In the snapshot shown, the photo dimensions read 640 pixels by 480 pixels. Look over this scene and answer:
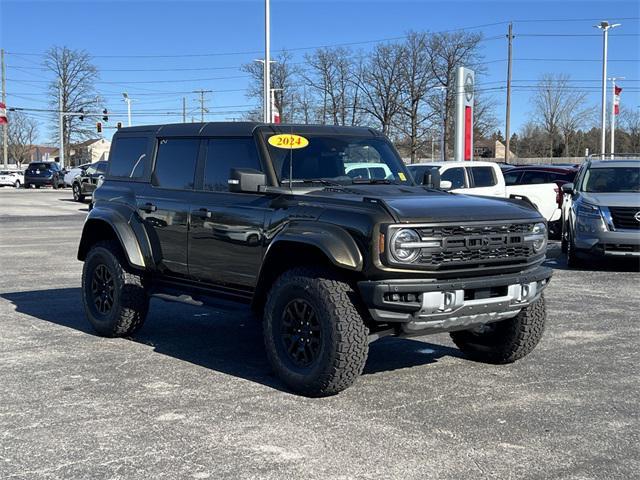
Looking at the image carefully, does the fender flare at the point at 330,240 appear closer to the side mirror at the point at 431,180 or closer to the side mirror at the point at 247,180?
the side mirror at the point at 247,180

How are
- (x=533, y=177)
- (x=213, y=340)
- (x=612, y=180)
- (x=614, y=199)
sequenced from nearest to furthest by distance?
1. (x=213, y=340)
2. (x=614, y=199)
3. (x=612, y=180)
4. (x=533, y=177)

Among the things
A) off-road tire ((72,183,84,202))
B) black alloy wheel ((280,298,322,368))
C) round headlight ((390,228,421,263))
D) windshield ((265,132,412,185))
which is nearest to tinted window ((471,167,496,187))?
windshield ((265,132,412,185))

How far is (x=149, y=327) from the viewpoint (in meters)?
8.07

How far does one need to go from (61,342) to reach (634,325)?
582cm

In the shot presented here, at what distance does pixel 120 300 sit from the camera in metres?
7.20

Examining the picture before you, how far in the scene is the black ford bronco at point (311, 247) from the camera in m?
5.23

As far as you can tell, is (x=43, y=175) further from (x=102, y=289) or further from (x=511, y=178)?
(x=102, y=289)

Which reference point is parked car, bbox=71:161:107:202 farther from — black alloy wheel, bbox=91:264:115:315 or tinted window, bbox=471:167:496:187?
black alloy wheel, bbox=91:264:115:315

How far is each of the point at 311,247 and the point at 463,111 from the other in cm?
1822

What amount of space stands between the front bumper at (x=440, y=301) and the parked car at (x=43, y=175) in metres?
48.8

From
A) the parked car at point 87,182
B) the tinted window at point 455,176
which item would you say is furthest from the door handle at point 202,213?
the parked car at point 87,182

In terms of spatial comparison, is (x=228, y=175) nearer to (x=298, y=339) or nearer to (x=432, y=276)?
(x=298, y=339)

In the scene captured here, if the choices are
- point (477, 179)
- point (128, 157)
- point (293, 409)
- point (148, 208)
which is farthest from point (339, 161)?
point (477, 179)

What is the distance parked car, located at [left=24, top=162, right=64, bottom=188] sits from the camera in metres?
50.7
